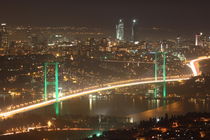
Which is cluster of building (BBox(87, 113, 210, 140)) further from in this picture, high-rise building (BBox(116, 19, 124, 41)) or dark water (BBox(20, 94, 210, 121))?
high-rise building (BBox(116, 19, 124, 41))

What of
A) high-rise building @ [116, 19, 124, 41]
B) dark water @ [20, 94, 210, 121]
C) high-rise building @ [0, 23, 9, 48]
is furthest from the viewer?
high-rise building @ [116, 19, 124, 41]

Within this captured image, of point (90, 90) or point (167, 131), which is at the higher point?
point (90, 90)

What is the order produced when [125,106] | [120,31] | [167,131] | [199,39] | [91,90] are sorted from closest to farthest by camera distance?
[167,131] → [125,106] → [91,90] → [199,39] → [120,31]

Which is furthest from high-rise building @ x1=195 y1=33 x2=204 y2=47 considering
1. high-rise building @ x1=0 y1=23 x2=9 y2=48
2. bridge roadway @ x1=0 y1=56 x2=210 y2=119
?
high-rise building @ x1=0 y1=23 x2=9 y2=48

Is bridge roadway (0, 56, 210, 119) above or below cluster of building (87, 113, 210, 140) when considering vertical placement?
above

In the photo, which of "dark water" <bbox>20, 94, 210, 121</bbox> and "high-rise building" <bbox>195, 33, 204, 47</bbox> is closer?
"dark water" <bbox>20, 94, 210, 121</bbox>

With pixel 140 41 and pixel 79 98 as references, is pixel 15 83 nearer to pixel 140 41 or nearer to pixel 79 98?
pixel 79 98

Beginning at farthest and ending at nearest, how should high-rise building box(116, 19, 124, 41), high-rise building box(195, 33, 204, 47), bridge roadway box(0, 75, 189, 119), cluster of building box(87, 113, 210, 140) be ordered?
high-rise building box(116, 19, 124, 41)
high-rise building box(195, 33, 204, 47)
bridge roadway box(0, 75, 189, 119)
cluster of building box(87, 113, 210, 140)

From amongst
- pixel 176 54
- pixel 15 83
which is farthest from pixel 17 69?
pixel 176 54

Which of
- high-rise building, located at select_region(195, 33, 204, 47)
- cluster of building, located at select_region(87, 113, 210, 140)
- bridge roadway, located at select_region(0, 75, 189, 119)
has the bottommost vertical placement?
cluster of building, located at select_region(87, 113, 210, 140)

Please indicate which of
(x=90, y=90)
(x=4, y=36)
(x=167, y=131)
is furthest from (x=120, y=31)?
(x=167, y=131)

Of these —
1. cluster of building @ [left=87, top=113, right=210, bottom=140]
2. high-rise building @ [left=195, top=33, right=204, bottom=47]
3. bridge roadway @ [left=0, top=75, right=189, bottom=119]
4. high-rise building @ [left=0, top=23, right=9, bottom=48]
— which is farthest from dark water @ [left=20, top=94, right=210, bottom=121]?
high-rise building @ [left=195, top=33, right=204, bottom=47]

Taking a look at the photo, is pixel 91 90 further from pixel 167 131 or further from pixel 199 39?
pixel 199 39
